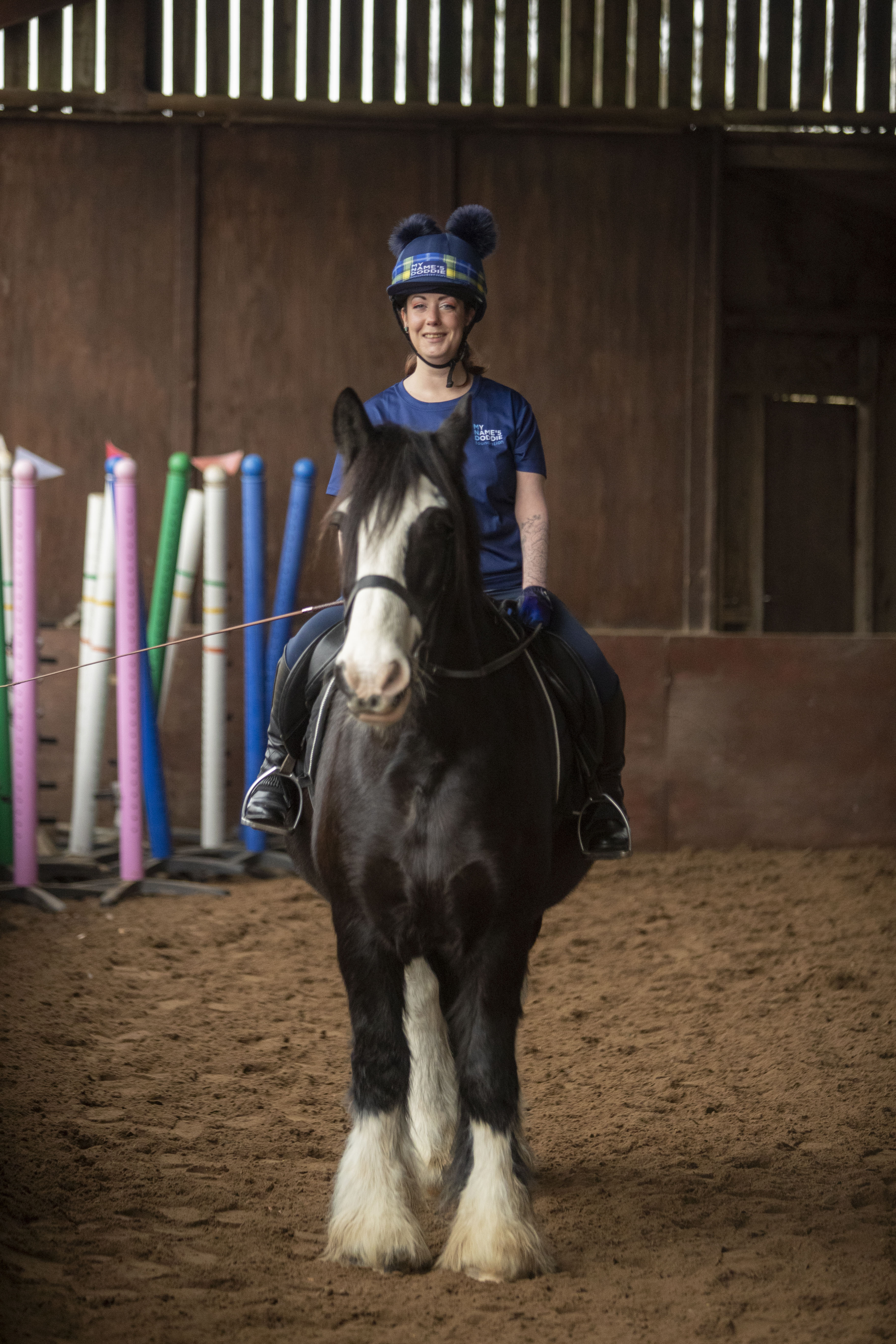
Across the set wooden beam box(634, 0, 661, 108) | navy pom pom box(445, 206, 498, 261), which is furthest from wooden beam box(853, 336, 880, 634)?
navy pom pom box(445, 206, 498, 261)

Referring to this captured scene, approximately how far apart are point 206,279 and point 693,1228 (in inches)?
249

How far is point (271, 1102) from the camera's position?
11.2 ft

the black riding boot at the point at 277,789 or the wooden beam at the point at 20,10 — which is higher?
the wooden beam at the point at 20,10

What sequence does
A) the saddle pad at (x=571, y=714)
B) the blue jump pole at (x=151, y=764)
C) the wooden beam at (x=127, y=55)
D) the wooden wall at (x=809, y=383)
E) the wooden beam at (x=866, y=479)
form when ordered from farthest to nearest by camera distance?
the wooden beam at (x=866, y=479)
the wooden wall at (x=809, y=383)
the wooden beam at (x=127, y=55)
the blue jump pole at (x=151, y=764)
the saddle pad at (x=571, y=714)

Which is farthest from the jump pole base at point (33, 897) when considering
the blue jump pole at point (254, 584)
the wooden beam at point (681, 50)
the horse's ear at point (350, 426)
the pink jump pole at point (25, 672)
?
the wooden beam at point (681, 50)

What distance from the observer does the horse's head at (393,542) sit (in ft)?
6.57

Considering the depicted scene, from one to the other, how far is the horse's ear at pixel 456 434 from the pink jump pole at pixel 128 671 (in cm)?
341

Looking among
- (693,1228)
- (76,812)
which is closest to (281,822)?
(693,1228)

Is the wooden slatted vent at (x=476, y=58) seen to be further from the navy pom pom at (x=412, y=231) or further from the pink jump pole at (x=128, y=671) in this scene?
the navy pom pom at (x=412, y=231)

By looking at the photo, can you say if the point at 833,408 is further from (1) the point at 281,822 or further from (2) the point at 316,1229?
(2) the point at 316,1229

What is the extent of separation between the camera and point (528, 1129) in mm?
3240

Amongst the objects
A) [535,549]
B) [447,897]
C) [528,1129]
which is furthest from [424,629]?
[528,1129]

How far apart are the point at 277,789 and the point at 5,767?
3161mm

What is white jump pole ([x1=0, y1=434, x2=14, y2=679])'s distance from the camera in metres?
5.86
